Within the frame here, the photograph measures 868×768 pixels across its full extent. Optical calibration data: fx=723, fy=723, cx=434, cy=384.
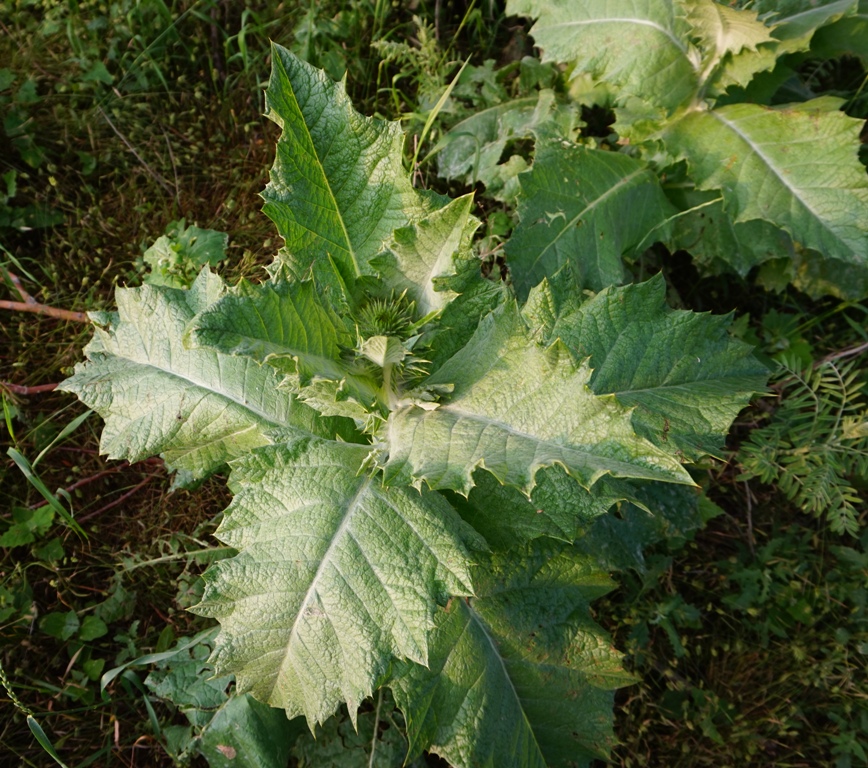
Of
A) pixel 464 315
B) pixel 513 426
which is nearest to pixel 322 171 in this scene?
pixel 464 315

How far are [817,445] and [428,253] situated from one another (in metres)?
2.13

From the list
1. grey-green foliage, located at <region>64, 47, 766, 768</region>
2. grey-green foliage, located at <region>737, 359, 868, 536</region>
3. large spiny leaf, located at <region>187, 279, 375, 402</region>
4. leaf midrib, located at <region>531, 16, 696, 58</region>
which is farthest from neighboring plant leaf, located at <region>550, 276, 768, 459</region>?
leaf midrib, located at <region>531, 16, 696, 58</region>

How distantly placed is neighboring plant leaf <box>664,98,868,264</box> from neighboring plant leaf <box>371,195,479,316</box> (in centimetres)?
153

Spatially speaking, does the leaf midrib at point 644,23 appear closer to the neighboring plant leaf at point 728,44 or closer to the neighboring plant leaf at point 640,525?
the neighboring plant leaf at point 728,44

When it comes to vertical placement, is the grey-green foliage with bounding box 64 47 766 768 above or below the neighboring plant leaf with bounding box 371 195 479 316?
below

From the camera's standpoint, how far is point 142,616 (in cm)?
315

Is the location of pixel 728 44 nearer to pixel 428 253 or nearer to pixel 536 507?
pixel 428 253

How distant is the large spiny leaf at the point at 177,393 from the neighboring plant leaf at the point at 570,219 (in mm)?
1202

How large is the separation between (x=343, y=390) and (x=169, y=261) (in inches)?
68.2

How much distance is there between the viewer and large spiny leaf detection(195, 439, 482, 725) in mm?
1862

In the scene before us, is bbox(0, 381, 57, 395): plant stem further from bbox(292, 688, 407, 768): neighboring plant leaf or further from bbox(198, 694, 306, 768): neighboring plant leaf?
bbox(292, 688, 407, 768): neighboring plant leaf

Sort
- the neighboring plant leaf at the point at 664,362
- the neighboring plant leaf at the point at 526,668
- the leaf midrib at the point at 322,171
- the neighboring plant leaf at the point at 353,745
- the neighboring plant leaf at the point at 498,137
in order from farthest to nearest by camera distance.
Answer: the neighboring plant leaf at the point at 498,137, the neighboring plant leaf at the point at 353,745, the neighboring plant leaf at the point at 526,668, the neighboring plant leaf at the point at 664,362, the leaf midrib at the point at 322,171

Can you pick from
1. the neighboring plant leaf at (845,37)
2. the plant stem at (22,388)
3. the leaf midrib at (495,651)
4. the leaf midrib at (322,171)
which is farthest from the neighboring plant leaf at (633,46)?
the plant stem at (22,388)

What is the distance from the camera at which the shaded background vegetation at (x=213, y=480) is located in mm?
3090
